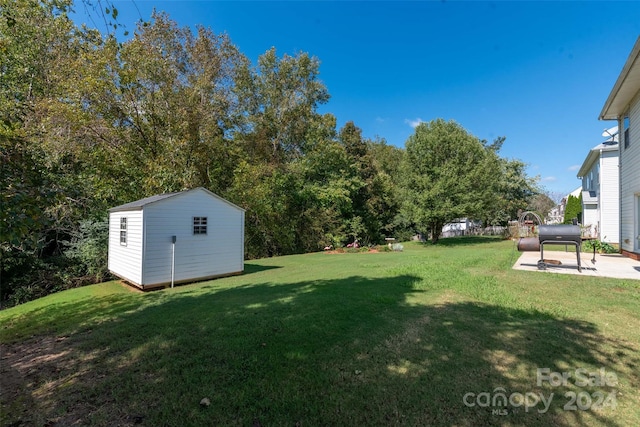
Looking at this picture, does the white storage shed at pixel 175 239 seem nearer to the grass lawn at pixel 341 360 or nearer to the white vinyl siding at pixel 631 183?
the grass lawn at pixel 341 360

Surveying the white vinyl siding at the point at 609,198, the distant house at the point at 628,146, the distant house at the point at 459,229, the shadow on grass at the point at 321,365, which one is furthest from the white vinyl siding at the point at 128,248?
the distant house at the point at 459,229

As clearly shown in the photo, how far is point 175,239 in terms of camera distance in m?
8.44

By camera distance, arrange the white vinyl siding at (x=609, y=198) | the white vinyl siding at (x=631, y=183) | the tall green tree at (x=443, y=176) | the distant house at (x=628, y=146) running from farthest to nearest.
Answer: the tall green tree at (x=443, y=176)
the white vinyl siding at (x=609, y=198)
the white vinyl siding at (x=631, y=183)
the distant house at (x=628, y=146)

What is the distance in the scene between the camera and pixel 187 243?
8938 mm

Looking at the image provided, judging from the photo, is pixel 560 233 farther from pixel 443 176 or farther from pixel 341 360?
pixel 443 176

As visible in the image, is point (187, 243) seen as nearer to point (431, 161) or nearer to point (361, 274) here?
point (361, 274)

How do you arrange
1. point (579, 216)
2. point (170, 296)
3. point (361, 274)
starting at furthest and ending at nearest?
1. point (579, 216)
2. point (361, 274)
3. point (170, 296)

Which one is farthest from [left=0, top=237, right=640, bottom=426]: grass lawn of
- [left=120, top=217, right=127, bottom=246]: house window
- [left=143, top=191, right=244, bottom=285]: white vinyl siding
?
[left=120, top=217, right=127, bottom=246]: house window

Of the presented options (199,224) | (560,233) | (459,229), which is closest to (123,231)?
(199,224)

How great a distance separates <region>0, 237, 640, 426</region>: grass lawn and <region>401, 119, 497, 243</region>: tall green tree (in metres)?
14.8

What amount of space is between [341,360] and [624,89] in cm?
1315

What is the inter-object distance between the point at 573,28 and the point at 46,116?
20.5 m

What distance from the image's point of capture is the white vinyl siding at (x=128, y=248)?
27.0ft

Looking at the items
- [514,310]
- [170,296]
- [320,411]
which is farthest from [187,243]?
[514,310]
